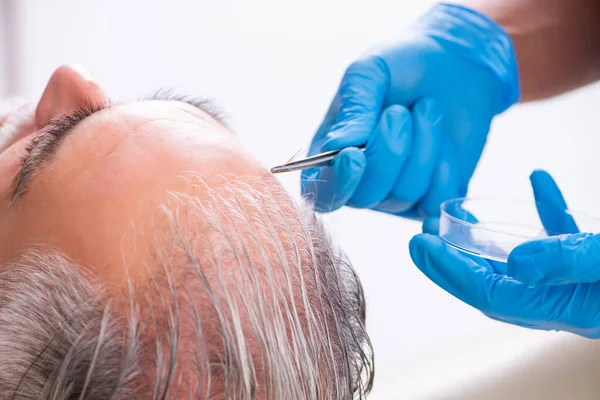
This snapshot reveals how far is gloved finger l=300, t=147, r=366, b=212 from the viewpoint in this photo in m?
1.05

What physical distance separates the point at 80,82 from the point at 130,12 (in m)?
1.24

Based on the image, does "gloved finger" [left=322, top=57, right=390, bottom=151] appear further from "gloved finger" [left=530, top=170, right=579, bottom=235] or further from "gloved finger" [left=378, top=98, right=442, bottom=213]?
"gloved finger" [left=530, top=170, right=579, bottom=235]

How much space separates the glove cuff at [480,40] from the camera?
4.33 feet

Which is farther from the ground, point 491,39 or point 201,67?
point 491,39

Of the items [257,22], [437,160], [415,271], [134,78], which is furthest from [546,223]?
[134,78]

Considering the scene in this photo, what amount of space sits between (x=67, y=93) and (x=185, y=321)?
0.52 meters

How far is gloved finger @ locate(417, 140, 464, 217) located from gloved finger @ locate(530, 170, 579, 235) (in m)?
0.17

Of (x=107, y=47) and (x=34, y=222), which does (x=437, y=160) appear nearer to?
(x=34, y=222)

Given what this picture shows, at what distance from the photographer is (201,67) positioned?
7.04 ft

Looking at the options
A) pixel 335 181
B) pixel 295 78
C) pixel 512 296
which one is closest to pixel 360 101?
pixel 335 181

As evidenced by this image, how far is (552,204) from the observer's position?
1222 millimetres

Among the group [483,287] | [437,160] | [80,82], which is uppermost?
[80,82]

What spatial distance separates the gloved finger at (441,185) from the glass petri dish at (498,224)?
0.04m

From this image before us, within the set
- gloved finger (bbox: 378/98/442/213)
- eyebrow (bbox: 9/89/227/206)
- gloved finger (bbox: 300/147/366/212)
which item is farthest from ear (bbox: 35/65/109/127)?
gloved finger (bbox: 378/98/442/213)
